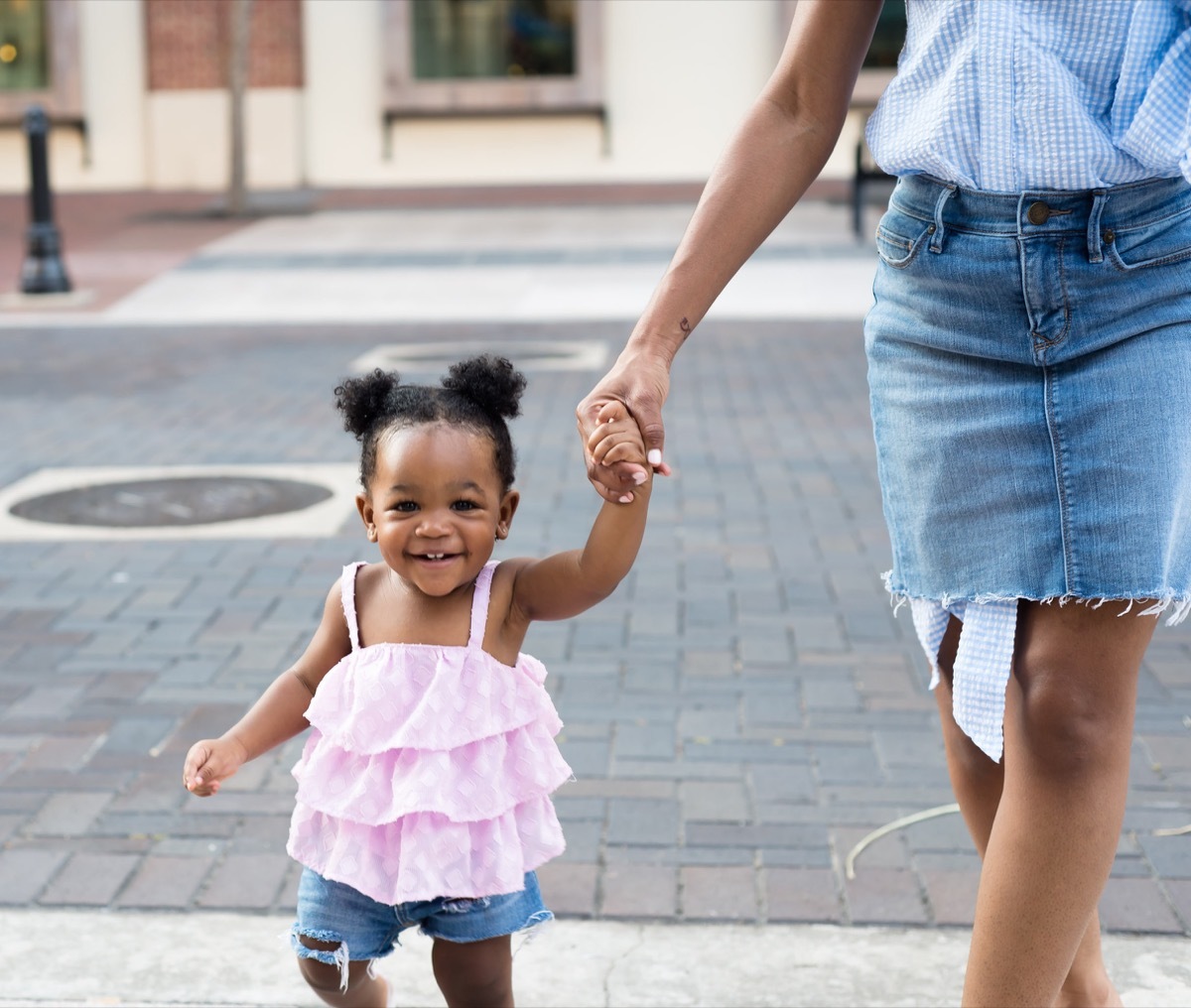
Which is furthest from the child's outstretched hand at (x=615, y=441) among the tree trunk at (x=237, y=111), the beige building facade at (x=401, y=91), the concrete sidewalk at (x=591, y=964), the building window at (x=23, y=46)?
the building window at (x=23, y=46)

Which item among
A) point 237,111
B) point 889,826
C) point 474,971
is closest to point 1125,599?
point 474,971

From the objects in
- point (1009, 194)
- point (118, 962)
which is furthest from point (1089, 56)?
point (118, 962)

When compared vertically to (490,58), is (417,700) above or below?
below

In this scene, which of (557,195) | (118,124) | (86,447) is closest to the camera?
(86,447)

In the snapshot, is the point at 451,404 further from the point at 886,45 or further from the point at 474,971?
the point at 886,45

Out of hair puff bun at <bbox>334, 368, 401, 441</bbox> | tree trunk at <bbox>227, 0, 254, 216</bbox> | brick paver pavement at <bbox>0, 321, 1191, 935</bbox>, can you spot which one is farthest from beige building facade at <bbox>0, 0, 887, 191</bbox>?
hair puff bun at <bbox>334, 368, 401, 441</bbox>

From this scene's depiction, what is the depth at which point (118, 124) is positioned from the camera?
78.6 ft

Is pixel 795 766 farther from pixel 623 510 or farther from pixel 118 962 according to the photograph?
pixel 623 510

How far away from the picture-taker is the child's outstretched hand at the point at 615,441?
82.7 inches

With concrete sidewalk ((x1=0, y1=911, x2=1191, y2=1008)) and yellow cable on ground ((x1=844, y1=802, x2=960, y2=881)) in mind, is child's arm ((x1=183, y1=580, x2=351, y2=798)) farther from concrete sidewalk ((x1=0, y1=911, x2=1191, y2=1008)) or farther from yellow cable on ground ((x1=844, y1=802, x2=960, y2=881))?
yellow cable on ground ((x1=844, y1=802, x2=960, y2=881))

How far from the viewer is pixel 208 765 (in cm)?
232

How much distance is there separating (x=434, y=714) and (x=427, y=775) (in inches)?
3.1

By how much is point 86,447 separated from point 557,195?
599 inches

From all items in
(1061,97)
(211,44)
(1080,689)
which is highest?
(1061,97)
